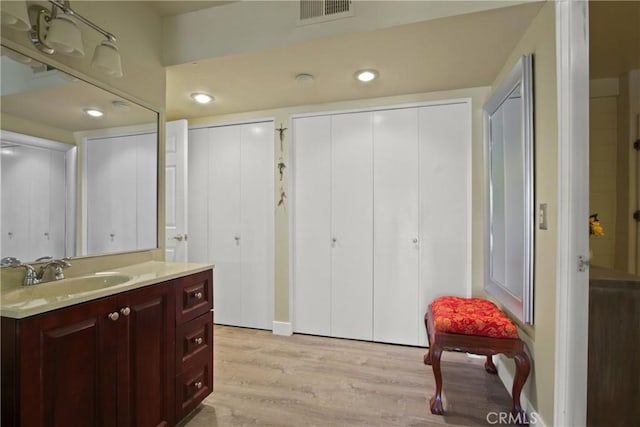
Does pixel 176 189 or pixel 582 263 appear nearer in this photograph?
pixel 582 263

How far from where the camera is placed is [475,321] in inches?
70.9

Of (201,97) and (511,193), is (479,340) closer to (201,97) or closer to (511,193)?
(511,193)

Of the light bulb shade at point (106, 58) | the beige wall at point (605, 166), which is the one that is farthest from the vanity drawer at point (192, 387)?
the beige wall at point (605, 166)

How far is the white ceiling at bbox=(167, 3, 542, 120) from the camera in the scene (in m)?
1.77

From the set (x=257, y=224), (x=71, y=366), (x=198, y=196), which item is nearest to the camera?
(x=71, y=366)

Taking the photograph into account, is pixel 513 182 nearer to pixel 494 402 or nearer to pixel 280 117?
pixel 494 402

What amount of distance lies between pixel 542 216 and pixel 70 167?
249 cm

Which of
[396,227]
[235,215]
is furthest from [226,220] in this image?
[396,227]

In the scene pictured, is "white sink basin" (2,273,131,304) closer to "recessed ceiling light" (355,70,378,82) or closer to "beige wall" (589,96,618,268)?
"recessed ceiling light" (355,70,378,82)

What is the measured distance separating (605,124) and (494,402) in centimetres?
245

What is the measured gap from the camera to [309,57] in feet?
6.81

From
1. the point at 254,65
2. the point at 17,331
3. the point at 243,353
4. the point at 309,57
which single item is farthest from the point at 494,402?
the point at 254,65

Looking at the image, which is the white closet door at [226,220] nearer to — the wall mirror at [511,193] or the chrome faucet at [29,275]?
the chrome faucet at [29,275]

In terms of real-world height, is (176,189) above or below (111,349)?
above
